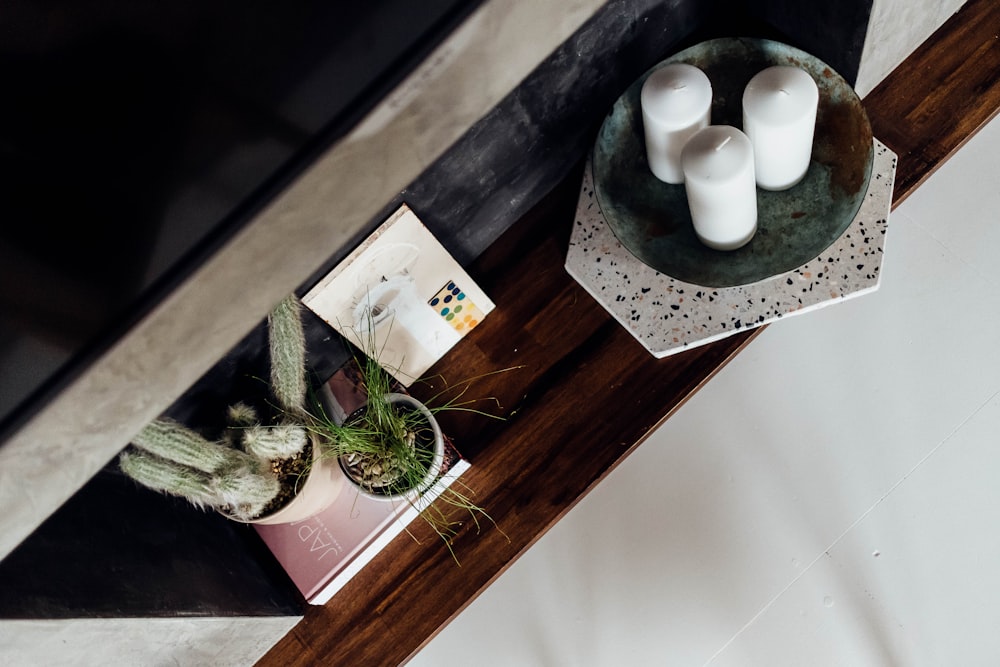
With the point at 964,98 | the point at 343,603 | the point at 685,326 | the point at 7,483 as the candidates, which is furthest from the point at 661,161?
the point at 7,483

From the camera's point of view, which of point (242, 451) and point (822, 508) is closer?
point (242, 451)

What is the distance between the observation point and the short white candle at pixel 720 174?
0.83 metres

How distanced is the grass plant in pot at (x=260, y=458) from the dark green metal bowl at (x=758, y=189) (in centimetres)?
39

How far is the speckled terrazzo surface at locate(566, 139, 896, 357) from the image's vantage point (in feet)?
3.29

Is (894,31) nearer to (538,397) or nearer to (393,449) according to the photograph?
(538,397)

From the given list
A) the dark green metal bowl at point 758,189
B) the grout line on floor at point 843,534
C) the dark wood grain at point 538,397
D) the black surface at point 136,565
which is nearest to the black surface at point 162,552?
the black surface at point 136,565

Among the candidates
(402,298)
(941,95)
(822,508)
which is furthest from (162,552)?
(941,95)

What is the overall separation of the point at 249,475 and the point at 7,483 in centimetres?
58

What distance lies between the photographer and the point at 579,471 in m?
1.06

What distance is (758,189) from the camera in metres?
0.96

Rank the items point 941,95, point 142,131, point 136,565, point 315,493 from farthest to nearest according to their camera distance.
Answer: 1. point 941,95
2. point 315,493
3. point 136,565
4. point 142,131

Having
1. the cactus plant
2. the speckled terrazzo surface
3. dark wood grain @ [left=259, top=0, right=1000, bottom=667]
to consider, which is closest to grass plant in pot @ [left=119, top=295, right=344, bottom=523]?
the cactus plant

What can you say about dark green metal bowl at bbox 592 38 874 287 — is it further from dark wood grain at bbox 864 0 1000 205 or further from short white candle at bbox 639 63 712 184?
dark wood grain at bbox 864 0 1000 205

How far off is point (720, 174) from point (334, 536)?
59 cm
